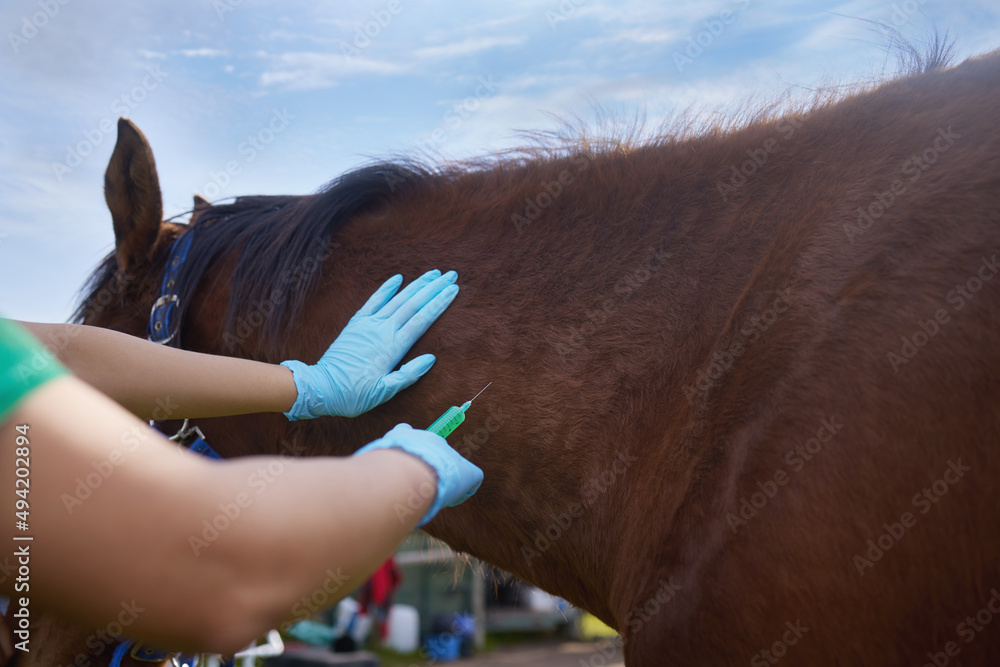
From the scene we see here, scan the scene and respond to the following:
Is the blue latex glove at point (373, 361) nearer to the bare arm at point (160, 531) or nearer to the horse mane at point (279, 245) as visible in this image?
the horse mane at point (279, 245)

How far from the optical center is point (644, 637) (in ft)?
4.59

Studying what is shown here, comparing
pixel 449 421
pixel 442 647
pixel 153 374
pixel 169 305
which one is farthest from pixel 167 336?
pixel 442 647

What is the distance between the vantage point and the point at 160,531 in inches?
28.5

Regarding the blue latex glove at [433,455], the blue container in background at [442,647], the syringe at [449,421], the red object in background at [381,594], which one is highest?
the blue latex glove at [433,455]

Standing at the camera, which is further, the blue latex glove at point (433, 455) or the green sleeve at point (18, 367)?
the blue latex glove at point (433, 455)

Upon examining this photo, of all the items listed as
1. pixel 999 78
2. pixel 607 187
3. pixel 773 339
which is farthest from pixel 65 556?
pixel 999 78

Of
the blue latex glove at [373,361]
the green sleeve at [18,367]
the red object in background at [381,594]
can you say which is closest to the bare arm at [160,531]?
the green sleeve at [18,367]

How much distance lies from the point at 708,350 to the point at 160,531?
1181 millimetres

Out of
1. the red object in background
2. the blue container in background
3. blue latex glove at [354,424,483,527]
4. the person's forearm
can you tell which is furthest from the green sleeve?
the blue container in background

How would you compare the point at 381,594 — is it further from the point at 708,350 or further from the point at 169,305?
the point at 708,350

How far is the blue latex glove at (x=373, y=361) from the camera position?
1848 mm

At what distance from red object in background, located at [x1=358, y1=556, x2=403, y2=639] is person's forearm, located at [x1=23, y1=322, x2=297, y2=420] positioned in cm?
813

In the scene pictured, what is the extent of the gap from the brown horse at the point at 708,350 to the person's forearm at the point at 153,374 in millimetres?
379

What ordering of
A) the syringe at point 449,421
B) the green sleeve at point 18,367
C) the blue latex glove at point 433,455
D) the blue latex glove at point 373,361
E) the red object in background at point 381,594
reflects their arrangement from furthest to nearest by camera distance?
1. the red object in background at point 381,594
2. the blue latex glove at point 373,361
3. the syringe at point 449,421
4. the blue latex glove at point 433,455
5. the green sleeve at point 18,367
